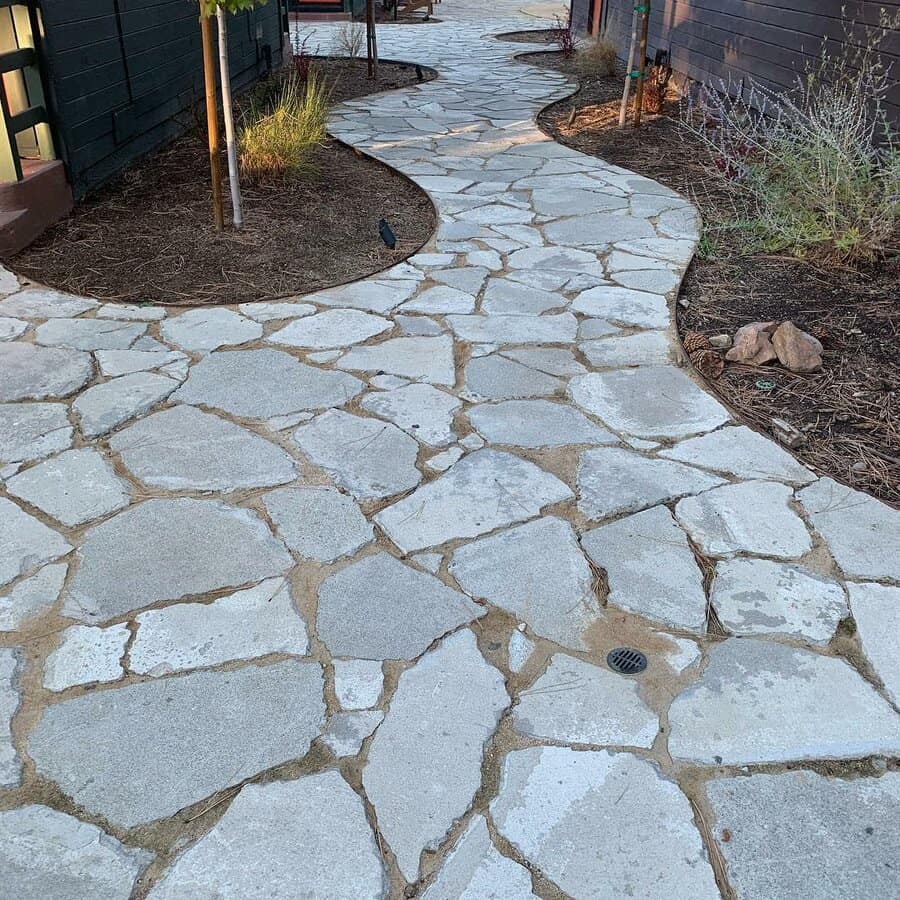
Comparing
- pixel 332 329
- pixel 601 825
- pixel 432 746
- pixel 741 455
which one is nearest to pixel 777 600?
pixel 741 455

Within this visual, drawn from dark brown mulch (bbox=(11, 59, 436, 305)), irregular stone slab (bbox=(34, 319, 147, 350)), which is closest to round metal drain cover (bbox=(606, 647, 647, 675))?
irregular stone slab (bbox=(34, 319, 147, 350))

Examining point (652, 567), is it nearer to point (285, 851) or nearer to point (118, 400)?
point (285, 851)

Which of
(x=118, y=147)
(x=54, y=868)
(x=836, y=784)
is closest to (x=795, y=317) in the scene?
(x=836, y=784)

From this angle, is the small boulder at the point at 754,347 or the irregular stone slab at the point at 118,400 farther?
the small boulder at the point at 754,347

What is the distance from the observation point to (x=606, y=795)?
1.65 metres

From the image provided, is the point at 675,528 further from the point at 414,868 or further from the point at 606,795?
the point at 414,868

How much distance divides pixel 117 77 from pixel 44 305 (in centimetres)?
226

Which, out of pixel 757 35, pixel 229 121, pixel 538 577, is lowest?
pixel 538 577

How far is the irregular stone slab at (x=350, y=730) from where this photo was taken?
174cm

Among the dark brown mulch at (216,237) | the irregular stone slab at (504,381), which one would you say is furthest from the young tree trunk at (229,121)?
the irregular stone slab at (504,381)

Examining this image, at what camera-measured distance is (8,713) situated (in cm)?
178

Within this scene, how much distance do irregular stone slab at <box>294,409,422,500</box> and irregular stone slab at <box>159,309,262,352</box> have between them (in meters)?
0.75

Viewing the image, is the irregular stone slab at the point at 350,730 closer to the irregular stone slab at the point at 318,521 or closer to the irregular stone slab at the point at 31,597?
the irregular stone slab at the point at 318,521

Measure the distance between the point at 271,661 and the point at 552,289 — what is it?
2.61 metres
